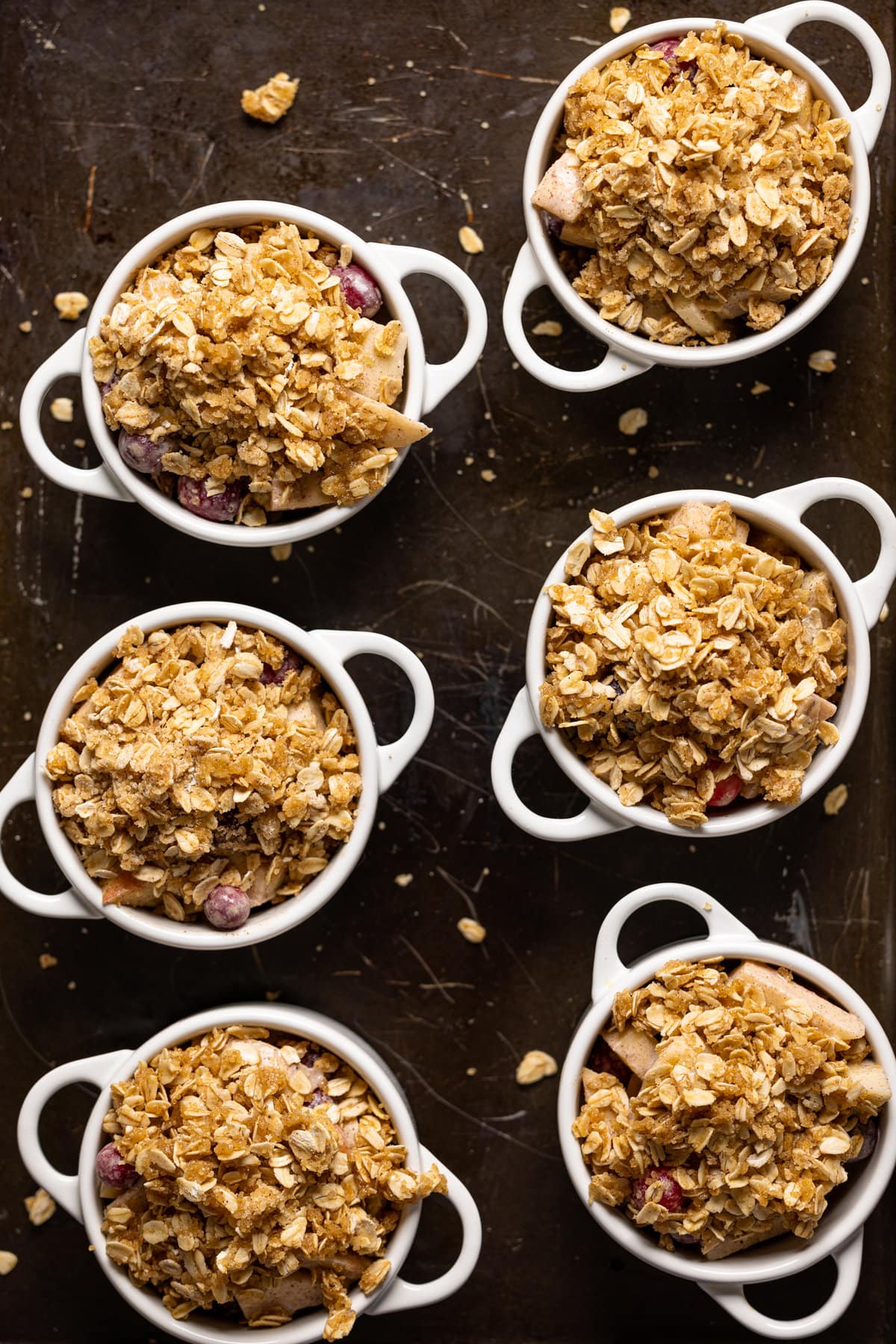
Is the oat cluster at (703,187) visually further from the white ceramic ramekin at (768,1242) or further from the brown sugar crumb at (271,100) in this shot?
the white ceramic ramekin at (768,1242)

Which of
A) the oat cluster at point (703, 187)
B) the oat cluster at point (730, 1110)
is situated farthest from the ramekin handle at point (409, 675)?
the oat cluster at point (703, 187)

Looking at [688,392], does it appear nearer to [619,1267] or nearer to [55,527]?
[55,527]

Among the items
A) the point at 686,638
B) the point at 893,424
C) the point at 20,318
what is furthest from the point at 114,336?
the point at 893,424

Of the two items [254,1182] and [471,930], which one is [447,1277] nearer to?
[254,1182]

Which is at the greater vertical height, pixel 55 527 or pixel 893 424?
pixel 893 424

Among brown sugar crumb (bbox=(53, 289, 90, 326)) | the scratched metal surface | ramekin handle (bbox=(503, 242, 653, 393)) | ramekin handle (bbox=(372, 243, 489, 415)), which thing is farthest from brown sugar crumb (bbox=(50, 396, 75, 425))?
ramekin handle (bbox=(503, 242, 653, 393))

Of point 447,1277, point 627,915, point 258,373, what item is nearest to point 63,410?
point 258,373
